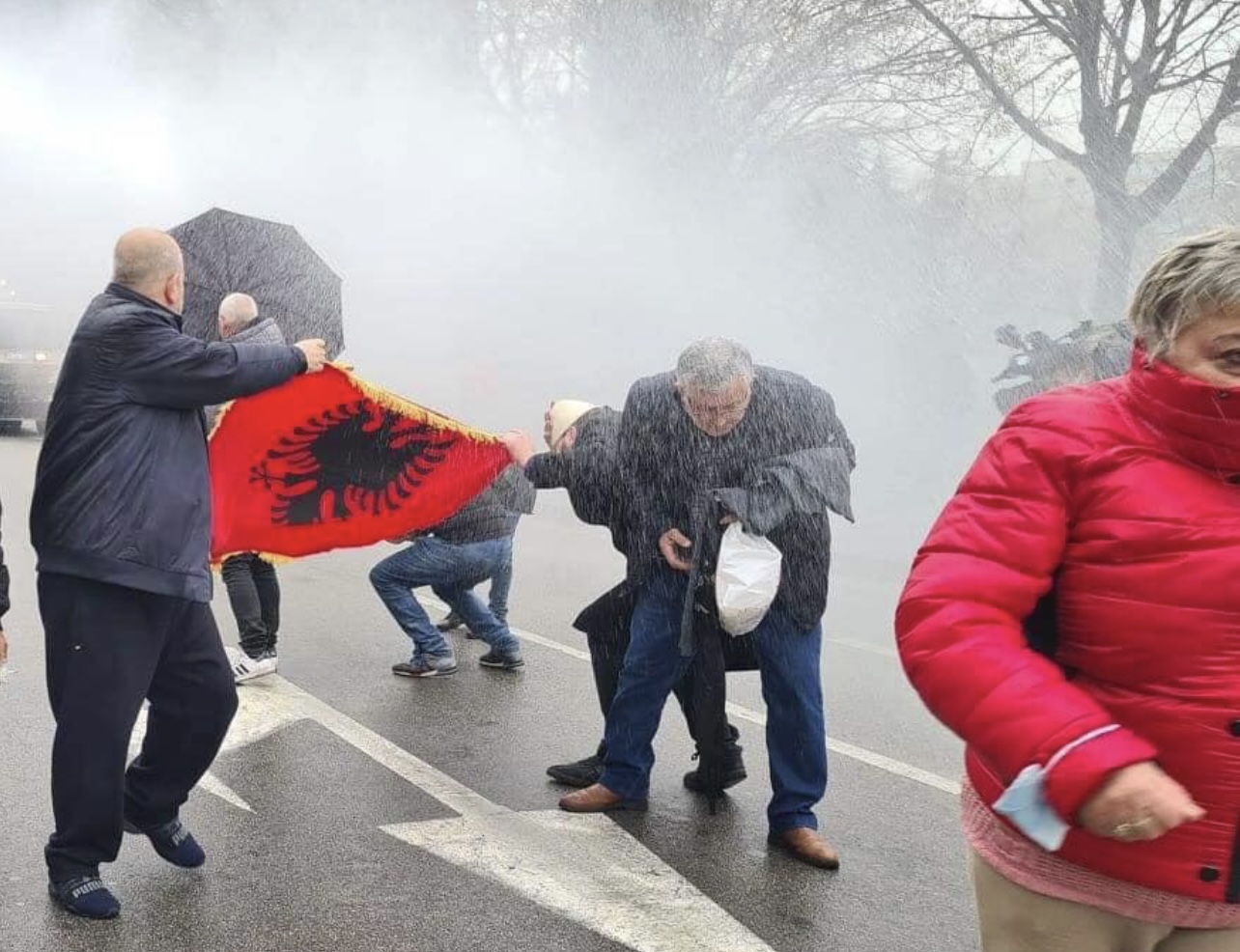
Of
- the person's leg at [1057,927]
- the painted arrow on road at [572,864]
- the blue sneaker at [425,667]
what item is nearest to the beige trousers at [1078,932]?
the person's leg at [1057,927]

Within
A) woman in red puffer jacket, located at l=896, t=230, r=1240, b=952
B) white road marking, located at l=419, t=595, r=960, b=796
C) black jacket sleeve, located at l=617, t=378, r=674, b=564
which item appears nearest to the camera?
woman in red puffer jacket, located at l=896, t=230, r=1240, b=952

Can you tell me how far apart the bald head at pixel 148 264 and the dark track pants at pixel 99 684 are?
31.0 inches

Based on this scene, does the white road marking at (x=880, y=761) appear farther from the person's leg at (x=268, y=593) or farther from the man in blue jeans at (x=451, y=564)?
the person's leg at (x=268, y=593)

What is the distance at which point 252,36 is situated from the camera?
20344mm

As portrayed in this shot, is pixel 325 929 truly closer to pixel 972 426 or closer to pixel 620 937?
pixel 620 937

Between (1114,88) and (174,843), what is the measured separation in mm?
11638

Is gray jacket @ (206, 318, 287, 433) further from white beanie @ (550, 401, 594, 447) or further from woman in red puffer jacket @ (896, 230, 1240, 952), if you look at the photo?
woman in red puffer jacket @ (896, 230, 1240, 952)

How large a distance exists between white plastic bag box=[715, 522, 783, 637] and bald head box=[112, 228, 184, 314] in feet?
5.75

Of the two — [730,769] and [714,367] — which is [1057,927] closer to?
[714,367]

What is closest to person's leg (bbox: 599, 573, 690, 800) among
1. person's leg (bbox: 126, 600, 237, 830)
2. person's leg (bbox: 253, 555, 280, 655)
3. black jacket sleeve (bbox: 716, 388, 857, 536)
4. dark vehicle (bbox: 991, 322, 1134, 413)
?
black jacket sleeve (bbox: 716, 388, 857, 536)

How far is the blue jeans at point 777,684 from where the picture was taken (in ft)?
14.4

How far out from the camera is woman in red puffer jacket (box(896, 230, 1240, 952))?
1.92 m

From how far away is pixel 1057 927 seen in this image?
2.07 metres

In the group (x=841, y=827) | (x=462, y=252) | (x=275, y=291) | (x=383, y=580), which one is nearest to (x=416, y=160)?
(x=462, y=252)
